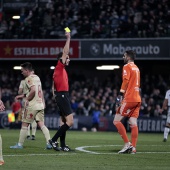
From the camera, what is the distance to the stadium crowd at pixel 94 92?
114 feet

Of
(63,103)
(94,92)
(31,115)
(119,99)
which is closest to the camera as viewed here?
(119,99)

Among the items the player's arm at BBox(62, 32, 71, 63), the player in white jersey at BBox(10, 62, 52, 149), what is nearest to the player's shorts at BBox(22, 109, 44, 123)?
the player in white jersey at BBox(10, 62, 52, 149)

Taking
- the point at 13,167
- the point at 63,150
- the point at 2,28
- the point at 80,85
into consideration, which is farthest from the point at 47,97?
the point at 13,167

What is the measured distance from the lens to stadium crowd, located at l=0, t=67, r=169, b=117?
114ft

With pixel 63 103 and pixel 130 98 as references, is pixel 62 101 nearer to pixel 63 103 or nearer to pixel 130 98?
pixel 63 103

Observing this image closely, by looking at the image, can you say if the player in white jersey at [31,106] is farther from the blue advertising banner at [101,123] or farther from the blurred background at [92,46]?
the blurred background at [92,46]

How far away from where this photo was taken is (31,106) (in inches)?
680

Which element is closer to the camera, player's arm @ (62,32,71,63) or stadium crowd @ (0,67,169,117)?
player's arm @ (62,32,71,63)

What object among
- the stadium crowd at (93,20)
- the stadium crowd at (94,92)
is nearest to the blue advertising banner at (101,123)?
the stadium crowd at (94,92)

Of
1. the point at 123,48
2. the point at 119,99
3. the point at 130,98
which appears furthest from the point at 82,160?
the point at 123,48

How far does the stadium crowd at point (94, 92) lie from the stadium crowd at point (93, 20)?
10.1 feet

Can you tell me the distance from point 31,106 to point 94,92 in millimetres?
20596

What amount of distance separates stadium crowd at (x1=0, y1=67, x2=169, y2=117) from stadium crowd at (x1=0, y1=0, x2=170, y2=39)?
308 cm

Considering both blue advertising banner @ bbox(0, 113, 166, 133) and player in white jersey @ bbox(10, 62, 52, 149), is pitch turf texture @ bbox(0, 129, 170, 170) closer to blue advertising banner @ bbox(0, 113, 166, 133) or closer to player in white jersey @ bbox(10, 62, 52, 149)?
player in white jersey @ bbox(10, 62, 52, 149)
